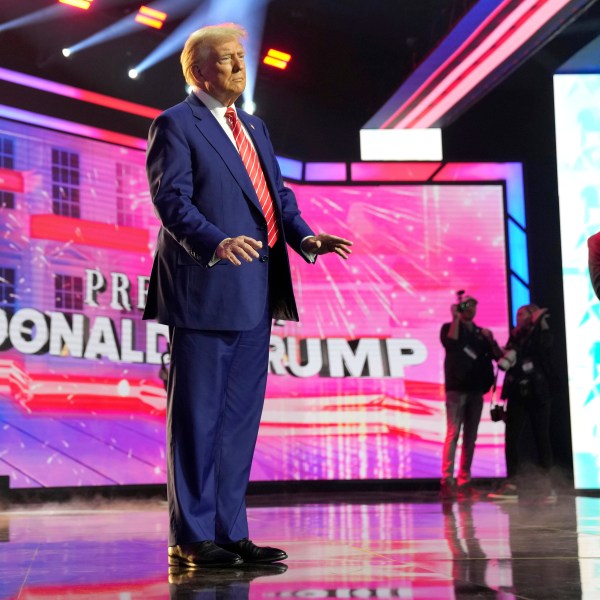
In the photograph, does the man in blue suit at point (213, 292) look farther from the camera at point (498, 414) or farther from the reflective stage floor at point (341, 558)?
the camera at point (498, 414)

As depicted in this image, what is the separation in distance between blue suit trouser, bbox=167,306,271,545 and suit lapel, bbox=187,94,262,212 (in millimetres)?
301

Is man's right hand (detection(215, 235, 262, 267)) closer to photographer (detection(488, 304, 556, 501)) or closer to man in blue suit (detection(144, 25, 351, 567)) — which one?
man in blue suit (detection(144, 25, 351, 567))

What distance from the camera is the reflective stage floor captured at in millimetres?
1746

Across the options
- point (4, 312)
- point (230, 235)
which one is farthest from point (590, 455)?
point (230, 235)

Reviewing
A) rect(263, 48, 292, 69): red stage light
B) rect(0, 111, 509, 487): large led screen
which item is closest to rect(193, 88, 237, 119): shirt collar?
rect(0, 111, 509, 487): large led screen

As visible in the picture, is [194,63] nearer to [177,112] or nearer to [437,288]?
[177,112]

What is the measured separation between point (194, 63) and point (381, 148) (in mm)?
5020

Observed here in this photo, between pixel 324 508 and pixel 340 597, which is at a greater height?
pixel 340 597

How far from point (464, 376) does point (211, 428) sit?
4205 mm

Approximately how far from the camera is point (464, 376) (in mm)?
6199

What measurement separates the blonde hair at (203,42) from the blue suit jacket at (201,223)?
3.5 inches

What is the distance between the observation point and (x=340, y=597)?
5.43 feet

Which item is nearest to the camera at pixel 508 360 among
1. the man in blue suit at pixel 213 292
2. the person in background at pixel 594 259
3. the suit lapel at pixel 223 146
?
the person in background at pixel 594 259

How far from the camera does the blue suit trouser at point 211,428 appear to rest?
215 centimetres
